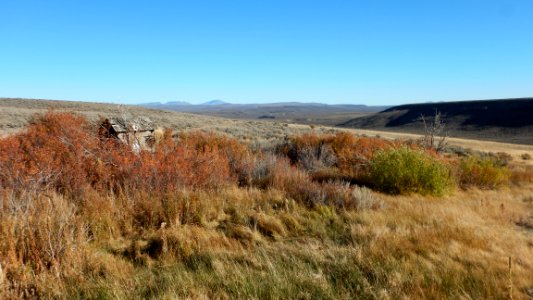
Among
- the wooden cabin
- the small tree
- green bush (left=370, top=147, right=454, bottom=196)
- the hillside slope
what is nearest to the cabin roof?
the wooden cabin

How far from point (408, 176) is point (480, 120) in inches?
3041

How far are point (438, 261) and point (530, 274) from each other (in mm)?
894

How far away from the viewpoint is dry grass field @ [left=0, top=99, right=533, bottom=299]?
378 cm

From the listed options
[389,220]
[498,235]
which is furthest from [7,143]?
[498,235]

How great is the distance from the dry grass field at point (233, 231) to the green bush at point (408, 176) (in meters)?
0.03

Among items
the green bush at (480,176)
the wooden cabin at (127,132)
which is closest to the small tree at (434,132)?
the green bush at (480,176)

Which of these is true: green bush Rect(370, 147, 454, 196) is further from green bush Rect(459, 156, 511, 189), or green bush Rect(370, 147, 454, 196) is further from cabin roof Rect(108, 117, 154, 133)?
cabin roof Rect(108, 117, 154, 133)

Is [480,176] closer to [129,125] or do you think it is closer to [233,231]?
[233,231]

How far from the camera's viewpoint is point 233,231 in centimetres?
550

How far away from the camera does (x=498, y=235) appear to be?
549 cm

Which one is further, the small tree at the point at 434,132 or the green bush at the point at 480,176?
the small tree at the point at 434,132

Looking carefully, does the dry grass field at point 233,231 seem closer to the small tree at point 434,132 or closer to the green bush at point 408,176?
the green bush at point 408,176

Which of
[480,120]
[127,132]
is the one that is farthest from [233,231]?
[480,120]

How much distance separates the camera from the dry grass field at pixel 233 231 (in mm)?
3783
